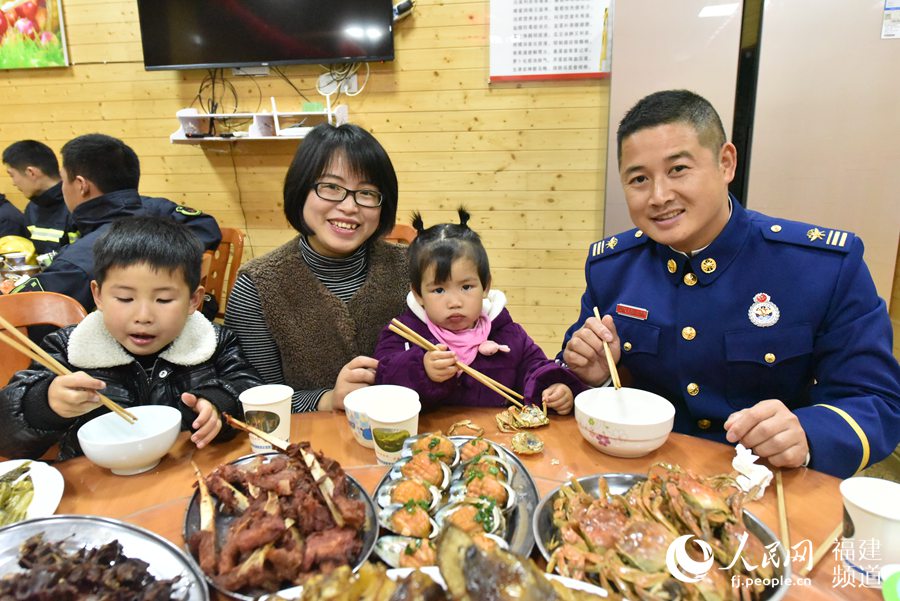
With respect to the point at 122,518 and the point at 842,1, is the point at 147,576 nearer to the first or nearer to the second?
the point at 122,518

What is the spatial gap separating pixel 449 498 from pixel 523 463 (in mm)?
245

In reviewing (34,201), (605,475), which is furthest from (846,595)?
(34,201)

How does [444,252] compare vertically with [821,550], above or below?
above

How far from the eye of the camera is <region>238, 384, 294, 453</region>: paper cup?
1188 mm

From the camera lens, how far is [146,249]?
4.73 ft

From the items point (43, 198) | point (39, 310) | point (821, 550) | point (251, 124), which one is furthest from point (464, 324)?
point (43, 198)

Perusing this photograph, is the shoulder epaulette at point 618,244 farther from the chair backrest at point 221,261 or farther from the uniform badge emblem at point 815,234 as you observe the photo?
the chair backrest at point 221,261

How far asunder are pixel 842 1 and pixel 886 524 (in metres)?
3.33

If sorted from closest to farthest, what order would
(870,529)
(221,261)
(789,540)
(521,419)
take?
(870,529) < (789,540) < (521,419) < (221,261)

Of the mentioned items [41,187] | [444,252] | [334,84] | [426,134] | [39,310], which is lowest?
[39,310]

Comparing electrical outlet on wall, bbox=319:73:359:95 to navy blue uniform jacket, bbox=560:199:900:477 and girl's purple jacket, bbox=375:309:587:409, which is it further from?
navy blue uniform jacket, bbox=560:199:900:477

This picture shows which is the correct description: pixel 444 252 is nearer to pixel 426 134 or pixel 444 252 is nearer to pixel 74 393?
pixel 74 393

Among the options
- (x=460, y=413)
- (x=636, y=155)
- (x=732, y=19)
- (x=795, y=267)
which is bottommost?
(x=460, y=413)

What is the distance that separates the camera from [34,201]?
13.6ft
